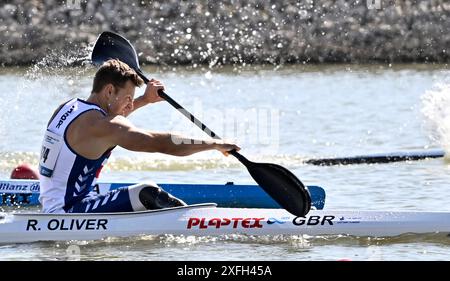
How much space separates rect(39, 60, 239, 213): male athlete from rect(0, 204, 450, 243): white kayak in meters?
0.15

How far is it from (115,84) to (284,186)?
173cm

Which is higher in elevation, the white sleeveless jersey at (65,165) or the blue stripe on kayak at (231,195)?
the white sleeveless jersey at (65,165)

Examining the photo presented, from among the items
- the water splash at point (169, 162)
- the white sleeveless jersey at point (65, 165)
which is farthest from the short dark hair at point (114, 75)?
the water splash at point (169, 162)

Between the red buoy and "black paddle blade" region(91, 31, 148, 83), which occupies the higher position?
"black paddle blade" region(91, 31, 148, 83)

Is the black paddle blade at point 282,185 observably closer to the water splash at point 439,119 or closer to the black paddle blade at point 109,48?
the black paddle blade at point 109,48

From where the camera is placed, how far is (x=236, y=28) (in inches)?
1297

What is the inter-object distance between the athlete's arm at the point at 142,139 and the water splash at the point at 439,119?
6.78 metres

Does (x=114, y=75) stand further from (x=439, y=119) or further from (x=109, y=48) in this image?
(x=439, y=119)

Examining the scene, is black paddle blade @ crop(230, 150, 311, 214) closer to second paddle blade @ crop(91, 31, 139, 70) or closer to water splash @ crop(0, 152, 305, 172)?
second paddle blade @ crop(91, 31, 139, 70)

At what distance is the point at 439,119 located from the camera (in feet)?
61.9

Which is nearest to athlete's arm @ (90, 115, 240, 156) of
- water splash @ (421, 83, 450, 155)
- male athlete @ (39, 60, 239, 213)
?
male athlete @ (39, 60, 239, 213)

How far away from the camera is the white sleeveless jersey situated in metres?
11.0

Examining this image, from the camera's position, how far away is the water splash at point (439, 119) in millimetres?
17750

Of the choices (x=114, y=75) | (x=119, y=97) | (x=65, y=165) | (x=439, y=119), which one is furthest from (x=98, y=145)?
(x=439, y=119)
